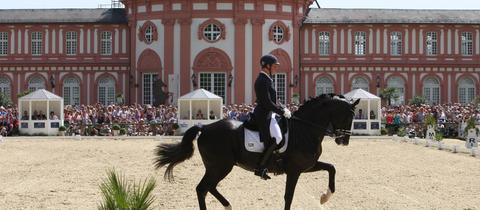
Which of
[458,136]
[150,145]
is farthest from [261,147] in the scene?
[458,136]

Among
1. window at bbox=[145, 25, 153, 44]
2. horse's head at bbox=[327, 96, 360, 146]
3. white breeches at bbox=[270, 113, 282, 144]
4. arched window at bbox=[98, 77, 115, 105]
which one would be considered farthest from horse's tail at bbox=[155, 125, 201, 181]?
arched window at bbox=[98, 77, 115, 105]

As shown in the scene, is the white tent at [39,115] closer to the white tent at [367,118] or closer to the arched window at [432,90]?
the white tent at [367,118]

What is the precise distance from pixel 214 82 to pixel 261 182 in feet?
121

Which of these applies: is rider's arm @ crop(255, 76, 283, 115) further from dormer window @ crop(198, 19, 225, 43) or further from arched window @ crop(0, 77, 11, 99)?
arched window @ crop(0, 77, 11, 99)

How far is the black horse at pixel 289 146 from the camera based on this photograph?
12.5 meters

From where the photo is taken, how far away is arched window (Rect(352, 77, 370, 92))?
193ft

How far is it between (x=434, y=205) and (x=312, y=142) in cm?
282

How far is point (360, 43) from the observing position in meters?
59.1

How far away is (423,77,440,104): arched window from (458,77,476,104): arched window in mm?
1511

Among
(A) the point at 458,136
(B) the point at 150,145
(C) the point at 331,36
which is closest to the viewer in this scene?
(B) the point at 150,145

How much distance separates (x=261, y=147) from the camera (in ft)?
41.1

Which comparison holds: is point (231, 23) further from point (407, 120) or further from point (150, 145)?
point (150, 145)

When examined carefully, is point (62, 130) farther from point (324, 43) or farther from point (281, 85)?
point (324, 43)

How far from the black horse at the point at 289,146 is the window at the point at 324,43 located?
45.8 metres
